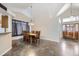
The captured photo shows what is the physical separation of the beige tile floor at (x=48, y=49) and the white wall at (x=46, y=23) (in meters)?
0.23

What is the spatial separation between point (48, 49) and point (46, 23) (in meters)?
0.92

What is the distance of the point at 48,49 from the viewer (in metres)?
3.91

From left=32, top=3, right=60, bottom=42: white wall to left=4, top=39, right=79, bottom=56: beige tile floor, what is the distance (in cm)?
23

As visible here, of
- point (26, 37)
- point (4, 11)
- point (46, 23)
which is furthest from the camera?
point (26, 37)

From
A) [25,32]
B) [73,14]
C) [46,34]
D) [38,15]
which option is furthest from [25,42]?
[73,14]

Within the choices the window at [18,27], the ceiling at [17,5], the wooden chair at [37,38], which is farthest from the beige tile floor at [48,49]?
the ceiling at [17,5]

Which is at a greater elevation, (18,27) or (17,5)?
(17,5)

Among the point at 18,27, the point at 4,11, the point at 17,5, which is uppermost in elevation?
the point at 17,5

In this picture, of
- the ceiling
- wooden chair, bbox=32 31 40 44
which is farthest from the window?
the ceiling

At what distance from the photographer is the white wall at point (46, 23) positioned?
158 inches

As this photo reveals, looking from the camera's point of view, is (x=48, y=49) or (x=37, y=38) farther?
(x=37, y=38)

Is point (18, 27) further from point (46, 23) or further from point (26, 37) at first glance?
point (46, 23)

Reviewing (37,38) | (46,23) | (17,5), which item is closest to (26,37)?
(37,38)

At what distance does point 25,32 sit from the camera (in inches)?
162
